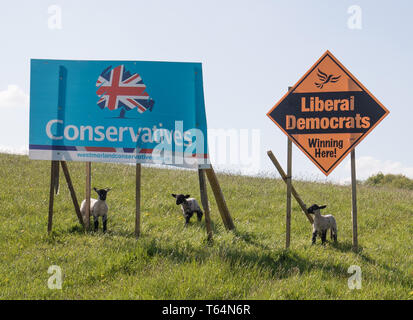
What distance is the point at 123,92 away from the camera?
34.0 ft

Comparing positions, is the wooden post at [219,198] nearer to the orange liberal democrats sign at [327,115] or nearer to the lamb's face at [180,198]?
the lamb's face at [180,198]

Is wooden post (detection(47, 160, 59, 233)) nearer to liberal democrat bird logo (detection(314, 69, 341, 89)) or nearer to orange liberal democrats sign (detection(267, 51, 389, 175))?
orange liberal democrats sign (detection(267, 51, 389, 175))

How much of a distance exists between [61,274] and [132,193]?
24.2ft

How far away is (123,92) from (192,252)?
4482 millimetres

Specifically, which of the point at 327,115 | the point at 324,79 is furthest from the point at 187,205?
the point at 324,79

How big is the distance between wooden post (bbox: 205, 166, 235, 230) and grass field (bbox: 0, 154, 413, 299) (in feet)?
1.09

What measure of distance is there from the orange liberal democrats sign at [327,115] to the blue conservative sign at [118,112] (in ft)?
7.28

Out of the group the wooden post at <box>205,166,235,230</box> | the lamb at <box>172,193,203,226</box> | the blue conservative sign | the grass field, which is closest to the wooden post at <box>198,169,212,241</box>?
the grass field

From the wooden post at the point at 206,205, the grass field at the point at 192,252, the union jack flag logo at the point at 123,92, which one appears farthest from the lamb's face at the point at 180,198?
the union jack flag logo at the point at 123,92

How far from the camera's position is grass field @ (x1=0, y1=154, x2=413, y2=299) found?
7195 mm

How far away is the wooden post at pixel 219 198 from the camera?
10.6 meters

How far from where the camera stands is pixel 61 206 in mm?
13367

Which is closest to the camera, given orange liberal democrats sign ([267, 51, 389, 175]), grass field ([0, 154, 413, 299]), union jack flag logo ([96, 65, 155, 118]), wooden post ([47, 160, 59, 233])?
grass field ([0, 154, 413, 299])
